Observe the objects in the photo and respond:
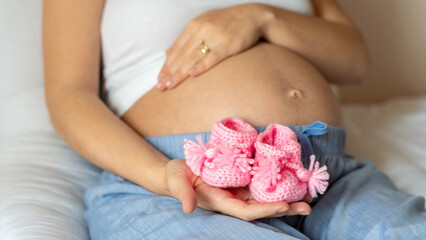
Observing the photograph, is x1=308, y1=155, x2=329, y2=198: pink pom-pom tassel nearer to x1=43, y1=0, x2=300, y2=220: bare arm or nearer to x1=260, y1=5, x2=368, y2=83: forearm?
x1=43, y1=0, x2=300, y2=220: bare arm

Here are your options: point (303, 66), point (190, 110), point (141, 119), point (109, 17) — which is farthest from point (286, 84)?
point (109, 17)

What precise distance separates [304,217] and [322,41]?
48 centimetres

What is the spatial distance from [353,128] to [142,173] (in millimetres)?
914

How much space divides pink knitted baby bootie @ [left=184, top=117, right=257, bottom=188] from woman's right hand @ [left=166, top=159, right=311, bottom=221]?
0.03 m

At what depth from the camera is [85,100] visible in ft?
3.21

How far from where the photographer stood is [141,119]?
39.4 inches

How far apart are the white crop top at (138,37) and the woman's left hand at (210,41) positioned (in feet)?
0.13

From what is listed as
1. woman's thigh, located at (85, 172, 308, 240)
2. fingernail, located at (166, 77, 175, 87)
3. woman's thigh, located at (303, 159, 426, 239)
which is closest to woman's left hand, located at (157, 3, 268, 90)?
fingernail, located at (166, 77, 175, 87)

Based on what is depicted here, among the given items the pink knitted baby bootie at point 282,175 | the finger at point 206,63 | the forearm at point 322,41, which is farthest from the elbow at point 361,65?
the pink knitted baby bootie at point 282,175

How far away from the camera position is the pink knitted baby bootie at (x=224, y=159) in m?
0.70

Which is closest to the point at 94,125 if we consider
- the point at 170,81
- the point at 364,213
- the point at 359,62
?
the point at 170,81

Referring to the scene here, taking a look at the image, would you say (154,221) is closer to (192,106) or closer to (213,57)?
(192,106)

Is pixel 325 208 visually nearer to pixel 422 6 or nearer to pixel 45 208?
pixel 45 208

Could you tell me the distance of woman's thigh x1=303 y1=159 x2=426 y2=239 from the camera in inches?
29.6
